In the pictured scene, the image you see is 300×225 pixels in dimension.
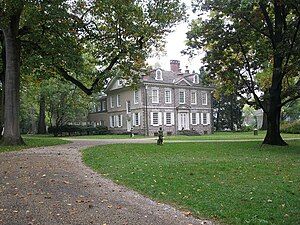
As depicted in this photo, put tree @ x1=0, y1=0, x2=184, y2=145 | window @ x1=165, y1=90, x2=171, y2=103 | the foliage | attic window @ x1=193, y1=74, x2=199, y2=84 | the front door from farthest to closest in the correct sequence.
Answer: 1. the foliage
2. attic window @ x1=193, y1=74, x2=199, y2=84
3. the front door
4. window @ x1=165, y1=90, x2=171, y2=103
5. tree @ x1=0, y1=0, x2=184, y2=145

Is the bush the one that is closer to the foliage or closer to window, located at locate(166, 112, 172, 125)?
window, located at locate(166, 112, 172, 125)

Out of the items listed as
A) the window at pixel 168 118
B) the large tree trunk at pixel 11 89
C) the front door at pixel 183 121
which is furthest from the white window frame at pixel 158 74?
the large tree trunk at pixel 11 89

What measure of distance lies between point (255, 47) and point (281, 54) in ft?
8.78

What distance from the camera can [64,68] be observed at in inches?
830

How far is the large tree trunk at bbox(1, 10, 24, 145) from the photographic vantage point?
18.6 meters

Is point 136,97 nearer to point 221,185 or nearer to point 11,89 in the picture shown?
point 11,89

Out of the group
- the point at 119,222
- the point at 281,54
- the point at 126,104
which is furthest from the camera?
the point at 126,104

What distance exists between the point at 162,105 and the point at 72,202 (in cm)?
3691

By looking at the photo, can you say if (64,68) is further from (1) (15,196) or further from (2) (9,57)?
(1) (15,196)

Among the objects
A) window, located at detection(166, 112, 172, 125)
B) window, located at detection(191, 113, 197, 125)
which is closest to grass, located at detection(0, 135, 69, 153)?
window, located at detection(166, 112, 172, 125)

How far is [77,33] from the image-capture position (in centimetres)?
1984

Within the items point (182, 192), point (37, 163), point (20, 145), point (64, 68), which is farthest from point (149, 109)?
point (182, 192)

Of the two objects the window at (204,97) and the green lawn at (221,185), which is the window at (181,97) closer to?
the window at (204,97)

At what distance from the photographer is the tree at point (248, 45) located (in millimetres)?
19312
